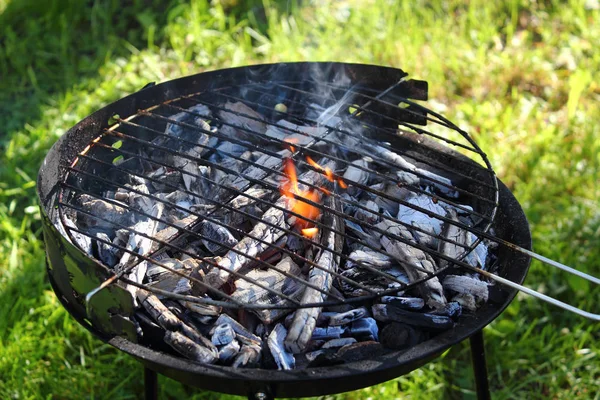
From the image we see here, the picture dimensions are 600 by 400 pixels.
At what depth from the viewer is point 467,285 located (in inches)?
69.4

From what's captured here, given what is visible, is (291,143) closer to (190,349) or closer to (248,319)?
(248,319)

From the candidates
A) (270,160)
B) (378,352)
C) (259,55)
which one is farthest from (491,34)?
(378,352)

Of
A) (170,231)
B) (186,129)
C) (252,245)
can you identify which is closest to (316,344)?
(252,245)

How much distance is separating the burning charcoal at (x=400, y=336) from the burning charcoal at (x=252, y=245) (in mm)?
389

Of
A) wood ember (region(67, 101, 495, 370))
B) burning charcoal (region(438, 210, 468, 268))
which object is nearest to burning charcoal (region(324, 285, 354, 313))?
wood ember (region(67, 101, 495, 370))

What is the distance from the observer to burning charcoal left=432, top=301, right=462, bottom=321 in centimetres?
169

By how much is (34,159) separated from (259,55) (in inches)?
65.8

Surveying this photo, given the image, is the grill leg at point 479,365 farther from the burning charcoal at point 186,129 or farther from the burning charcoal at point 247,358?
the burning charcoal at point 186,129

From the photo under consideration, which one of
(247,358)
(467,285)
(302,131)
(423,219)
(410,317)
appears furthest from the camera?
(302,131)

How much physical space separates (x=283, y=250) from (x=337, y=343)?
0.28m

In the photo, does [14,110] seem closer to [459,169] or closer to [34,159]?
[34,159]

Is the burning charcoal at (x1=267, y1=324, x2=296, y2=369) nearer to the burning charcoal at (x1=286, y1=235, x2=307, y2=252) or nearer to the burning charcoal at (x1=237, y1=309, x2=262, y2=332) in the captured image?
the burning charcoal at (x1=237, y1=309, x2=262, y2=332)

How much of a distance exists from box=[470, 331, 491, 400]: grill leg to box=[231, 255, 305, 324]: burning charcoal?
63cm

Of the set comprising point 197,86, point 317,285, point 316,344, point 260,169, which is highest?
point 197,86
